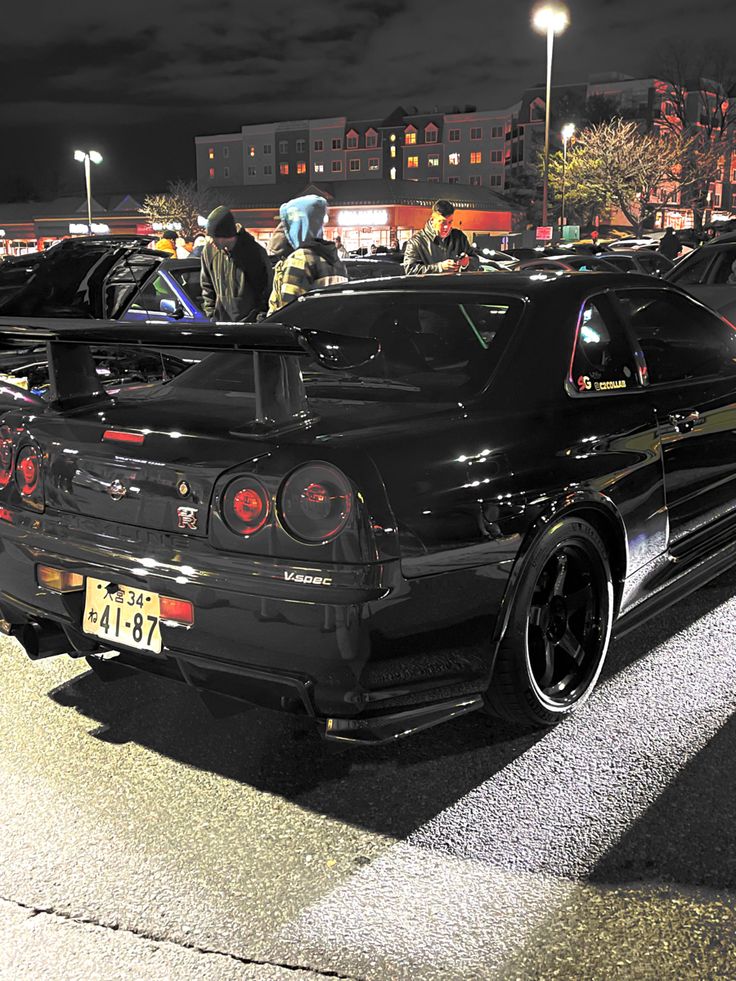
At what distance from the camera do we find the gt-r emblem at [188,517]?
8.76 ft

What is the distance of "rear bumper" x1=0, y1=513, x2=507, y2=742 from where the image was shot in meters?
2.51

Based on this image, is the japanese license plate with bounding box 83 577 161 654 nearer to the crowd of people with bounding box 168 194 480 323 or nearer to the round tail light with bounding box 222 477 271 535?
the round tail light with bounding box 222 477 271 535

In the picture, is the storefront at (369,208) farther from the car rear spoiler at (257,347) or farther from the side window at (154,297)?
the car rear spoiler at (257,347)

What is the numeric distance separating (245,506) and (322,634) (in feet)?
1.30

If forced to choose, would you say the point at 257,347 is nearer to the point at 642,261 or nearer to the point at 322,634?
the point at 322,634

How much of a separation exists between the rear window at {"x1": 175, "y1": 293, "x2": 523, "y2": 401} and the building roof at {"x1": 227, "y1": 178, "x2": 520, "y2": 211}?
244ft

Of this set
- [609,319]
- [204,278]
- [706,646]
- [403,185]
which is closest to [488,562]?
[609,319]

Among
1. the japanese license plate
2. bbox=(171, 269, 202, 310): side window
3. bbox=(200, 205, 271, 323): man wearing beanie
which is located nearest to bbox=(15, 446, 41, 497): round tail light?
the japanese license plate

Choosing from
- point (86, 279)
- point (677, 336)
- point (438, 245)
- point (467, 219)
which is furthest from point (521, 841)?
point (467, 219)

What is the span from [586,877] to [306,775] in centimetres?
91

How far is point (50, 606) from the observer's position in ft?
9.89

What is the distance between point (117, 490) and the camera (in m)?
2.83

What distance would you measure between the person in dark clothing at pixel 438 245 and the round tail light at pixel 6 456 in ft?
18.0

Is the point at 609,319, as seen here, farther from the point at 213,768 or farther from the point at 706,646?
the point at 213,768
